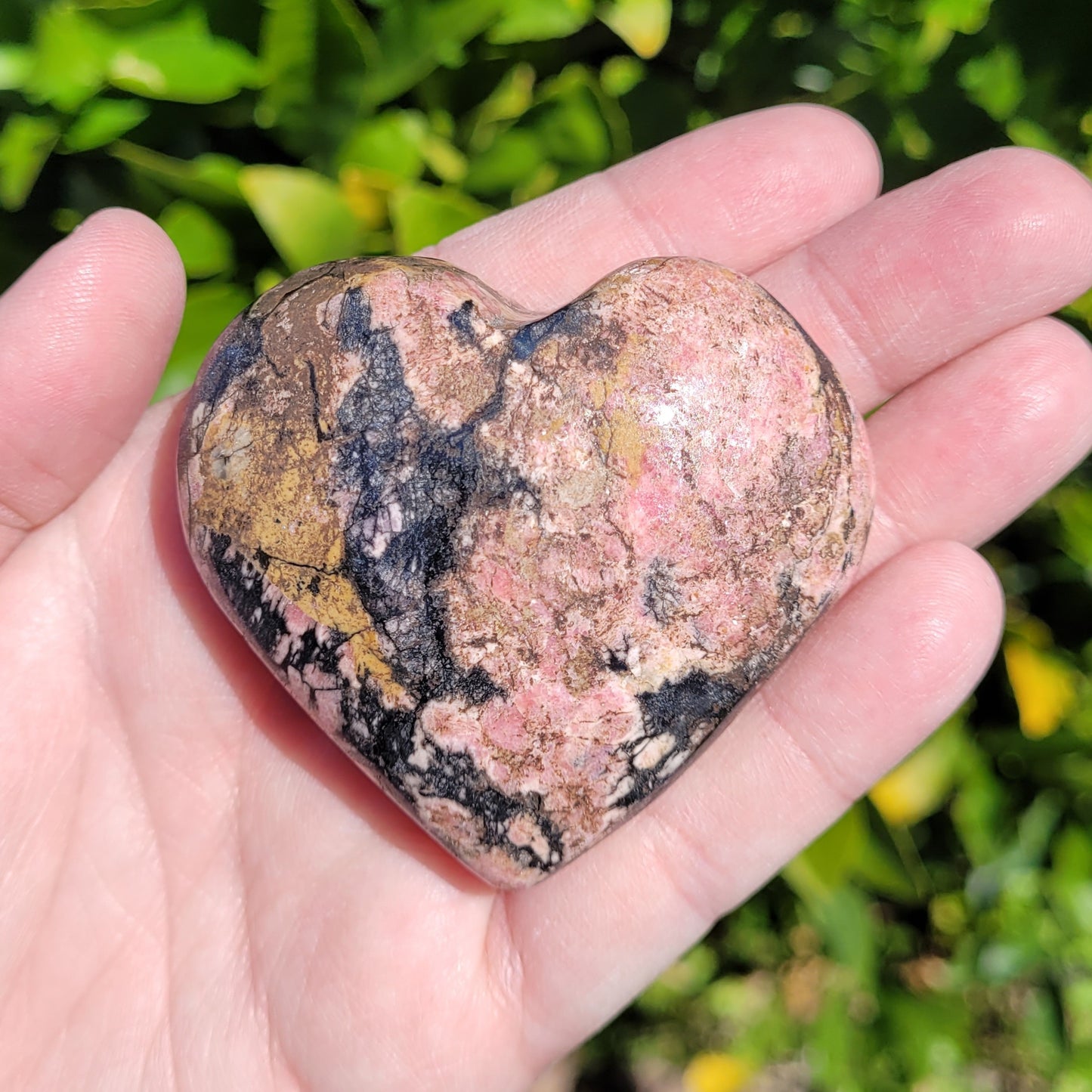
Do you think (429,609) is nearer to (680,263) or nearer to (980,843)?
(680,263)

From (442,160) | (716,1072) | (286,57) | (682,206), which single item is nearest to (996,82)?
(682,206)

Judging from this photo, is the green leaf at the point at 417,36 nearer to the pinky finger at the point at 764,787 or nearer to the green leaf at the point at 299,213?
the green leaf at the point at 299,213

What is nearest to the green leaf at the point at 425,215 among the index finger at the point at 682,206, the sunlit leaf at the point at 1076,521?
the index finger at the point at 682,206

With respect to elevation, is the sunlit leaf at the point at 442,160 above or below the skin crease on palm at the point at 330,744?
above

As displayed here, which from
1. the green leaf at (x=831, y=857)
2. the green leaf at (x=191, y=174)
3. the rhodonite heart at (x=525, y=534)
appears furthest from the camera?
the green leaf at (x=831, y=857)

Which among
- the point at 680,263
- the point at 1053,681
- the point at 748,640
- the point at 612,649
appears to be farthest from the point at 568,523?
the point at 1053,681

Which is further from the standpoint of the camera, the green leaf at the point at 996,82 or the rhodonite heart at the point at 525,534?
the green leaf at the point at 996,82
